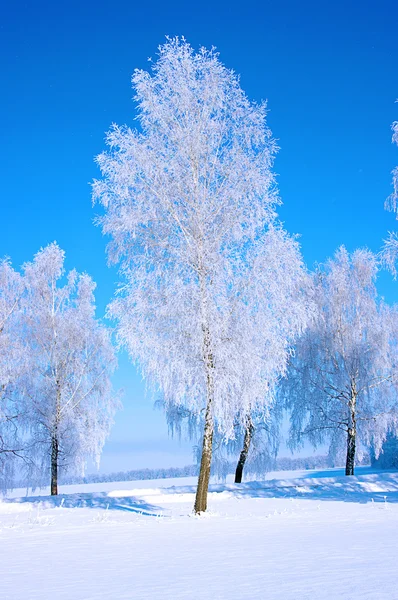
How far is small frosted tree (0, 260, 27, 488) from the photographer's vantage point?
19.6m

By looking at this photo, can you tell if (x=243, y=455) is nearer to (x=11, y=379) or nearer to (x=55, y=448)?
(x=55, y=448)

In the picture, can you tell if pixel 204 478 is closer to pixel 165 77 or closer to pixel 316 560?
pixel 316 560

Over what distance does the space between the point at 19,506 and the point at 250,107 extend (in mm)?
13098

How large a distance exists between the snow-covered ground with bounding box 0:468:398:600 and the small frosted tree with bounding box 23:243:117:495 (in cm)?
639

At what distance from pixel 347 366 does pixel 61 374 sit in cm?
1108

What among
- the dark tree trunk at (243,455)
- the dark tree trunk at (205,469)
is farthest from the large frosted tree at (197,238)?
the dark tree trunk at (243,455)

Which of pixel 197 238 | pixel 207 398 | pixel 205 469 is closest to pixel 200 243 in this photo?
pixel 197 238

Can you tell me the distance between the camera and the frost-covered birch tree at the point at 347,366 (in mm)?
21094

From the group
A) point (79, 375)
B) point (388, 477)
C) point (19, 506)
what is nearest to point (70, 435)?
point (79, 375)

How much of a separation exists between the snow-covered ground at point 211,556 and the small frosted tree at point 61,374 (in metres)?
6.39

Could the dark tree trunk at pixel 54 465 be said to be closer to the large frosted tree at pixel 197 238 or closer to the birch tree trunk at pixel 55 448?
the birch tree trunk at pixel 55 448

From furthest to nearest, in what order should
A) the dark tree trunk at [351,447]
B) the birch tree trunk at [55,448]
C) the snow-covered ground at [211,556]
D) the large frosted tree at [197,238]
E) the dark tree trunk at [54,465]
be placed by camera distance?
the dark tree trunk at [351,447], the birch tree trunk at [55,448], the dark tree trunk at [54,465], the large frosted tree at [197,238], the snow-covered ground at [211,556]

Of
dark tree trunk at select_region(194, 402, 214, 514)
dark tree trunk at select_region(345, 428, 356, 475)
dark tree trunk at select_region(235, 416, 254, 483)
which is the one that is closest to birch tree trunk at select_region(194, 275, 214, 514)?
dark tree trunk at select_region(194, 402, 214, 514)

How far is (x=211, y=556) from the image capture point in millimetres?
6078
